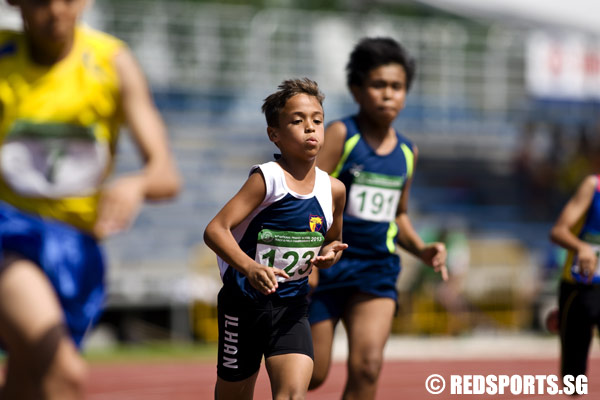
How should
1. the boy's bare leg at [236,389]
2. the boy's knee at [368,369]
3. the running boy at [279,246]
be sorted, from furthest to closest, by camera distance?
the boy's knee at [368,369]
the boy's bare leg at [236,389]
the running boy at [279,246]

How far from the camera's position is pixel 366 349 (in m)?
5.30

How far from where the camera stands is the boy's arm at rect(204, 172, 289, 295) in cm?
401

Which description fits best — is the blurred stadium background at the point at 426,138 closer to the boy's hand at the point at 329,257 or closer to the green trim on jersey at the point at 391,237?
the green trim on jersey at the point at 391,237

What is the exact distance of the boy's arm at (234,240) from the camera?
401 cm

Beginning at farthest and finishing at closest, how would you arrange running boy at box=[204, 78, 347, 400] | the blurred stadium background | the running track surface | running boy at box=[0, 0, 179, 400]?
the blurred stadium background → the running track surface → running boy at box=[204, 78, 347, 400] → running boy at box=[0, 0, 179, 400]

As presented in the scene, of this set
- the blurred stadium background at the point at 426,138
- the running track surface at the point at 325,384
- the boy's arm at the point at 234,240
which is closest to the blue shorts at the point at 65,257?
the boy's arm at the point at 234,240

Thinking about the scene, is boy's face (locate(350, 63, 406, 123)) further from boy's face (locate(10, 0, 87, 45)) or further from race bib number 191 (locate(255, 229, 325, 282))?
boy's face (locate(10, 0, 87, 45))

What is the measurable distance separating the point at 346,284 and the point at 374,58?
1.36 m

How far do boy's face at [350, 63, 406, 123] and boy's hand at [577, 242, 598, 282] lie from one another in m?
1.65

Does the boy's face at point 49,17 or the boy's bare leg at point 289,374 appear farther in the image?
the boy's bare leg at point 289,374

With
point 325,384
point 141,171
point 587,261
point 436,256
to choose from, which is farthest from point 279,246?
point 325,384

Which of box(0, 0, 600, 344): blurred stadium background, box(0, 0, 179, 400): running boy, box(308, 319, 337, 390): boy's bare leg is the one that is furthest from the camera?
box(0, 0, 600, 344): blurred stadium background

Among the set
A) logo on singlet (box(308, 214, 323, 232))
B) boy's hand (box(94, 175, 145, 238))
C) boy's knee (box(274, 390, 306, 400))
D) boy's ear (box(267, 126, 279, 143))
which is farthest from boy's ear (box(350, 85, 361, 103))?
boy's hand (box(94, 175, 145, 238))

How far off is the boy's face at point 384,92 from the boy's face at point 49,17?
246 centimetres
